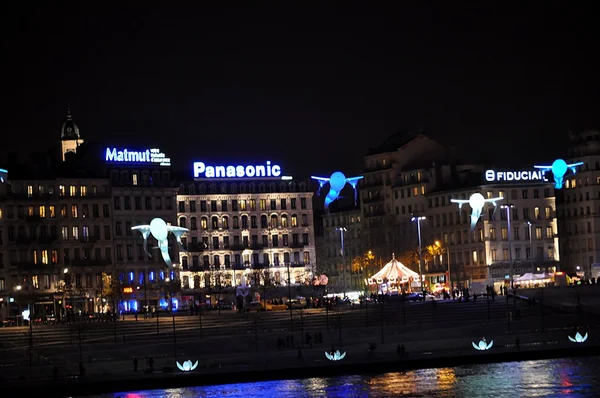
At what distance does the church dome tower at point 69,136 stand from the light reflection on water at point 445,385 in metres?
87.5

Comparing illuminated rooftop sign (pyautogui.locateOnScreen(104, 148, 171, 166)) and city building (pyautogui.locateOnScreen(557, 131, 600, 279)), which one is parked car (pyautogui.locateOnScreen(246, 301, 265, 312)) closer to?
illuminated rooftop sign (pyautogui.locateOnScreen(104, 148, 171, 166))

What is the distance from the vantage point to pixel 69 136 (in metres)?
161

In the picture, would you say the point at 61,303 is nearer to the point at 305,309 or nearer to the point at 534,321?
the point at 305,309

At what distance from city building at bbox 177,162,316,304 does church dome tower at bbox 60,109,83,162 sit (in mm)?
14548

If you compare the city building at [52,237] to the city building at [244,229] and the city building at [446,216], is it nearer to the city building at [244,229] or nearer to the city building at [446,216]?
the city building at [244,229]

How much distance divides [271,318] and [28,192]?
1588 inches

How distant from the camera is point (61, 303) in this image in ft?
438

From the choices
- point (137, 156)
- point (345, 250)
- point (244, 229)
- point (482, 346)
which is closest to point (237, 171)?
point (244, 229)

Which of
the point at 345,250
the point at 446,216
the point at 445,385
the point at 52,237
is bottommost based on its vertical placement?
the point at 445,385

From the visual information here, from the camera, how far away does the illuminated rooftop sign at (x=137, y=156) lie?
141125mm

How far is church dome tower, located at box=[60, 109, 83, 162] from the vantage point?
160000 millimetres

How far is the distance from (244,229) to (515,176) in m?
28.7

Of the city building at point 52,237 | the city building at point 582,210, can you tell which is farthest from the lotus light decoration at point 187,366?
the city building at point 582,210

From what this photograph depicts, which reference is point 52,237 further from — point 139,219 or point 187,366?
Answer: point 187,366
